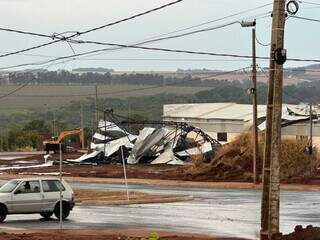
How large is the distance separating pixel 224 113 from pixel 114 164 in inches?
899

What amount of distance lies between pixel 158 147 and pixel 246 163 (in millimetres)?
18711

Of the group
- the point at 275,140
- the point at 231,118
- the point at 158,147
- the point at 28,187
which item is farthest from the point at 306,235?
the point at 231,118

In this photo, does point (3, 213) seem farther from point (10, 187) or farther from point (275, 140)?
point (275, 140)

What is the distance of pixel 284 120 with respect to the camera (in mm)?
65000

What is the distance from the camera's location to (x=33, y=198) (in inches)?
1005

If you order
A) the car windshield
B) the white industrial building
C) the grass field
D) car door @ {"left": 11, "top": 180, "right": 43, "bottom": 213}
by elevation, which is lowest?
car door @ {"left": 11, "top": 180, "right": 43, "bottom": 213}

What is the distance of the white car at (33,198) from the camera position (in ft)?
83.0

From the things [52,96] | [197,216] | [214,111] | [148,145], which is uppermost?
[52,96]

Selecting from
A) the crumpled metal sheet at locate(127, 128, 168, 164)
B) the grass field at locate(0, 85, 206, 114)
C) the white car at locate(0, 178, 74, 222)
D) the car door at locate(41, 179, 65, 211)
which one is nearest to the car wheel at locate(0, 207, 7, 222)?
the white car at locate(0, 178, 74, 222)

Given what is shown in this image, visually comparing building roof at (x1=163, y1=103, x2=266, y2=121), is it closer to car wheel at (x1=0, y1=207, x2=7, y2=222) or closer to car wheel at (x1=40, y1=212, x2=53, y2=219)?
car wheel at (x1=40, y1=212, x2=53, y2=219)

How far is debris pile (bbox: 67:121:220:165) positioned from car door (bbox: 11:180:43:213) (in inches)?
1507

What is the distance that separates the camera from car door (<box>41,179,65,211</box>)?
2565 centimetres

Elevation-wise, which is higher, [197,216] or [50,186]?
[50,186]

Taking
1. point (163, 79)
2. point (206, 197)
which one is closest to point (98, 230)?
point (206, 197)
